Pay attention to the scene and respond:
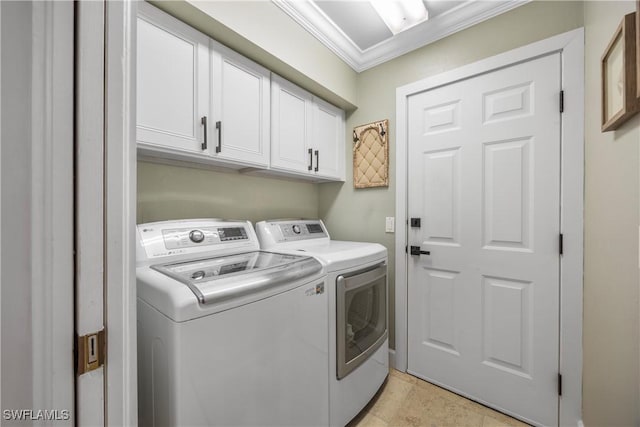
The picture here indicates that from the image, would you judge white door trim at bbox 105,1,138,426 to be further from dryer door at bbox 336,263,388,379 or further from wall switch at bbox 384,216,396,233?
wall switch at bbox 384,216,396,233

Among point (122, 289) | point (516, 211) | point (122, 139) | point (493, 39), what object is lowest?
point (122, 289)

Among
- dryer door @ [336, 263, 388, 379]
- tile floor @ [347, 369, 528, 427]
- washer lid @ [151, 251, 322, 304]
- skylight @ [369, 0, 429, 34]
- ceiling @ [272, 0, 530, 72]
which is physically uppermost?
ceiling @ [272, 0, 530, 72]

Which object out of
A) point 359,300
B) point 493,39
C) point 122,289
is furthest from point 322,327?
point 493,39

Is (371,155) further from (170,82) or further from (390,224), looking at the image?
(170,82)

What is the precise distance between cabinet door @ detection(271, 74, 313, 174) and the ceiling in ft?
1.36

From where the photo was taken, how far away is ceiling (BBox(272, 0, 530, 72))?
164cm

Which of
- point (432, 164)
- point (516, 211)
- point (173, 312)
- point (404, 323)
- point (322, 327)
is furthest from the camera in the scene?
point (404, 323)

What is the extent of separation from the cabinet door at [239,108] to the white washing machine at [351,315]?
523 millimetres

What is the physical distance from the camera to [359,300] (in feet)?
5.22

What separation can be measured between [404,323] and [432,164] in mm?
1198

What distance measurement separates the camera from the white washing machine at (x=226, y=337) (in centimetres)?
81

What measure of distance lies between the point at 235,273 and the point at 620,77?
61.4 inches

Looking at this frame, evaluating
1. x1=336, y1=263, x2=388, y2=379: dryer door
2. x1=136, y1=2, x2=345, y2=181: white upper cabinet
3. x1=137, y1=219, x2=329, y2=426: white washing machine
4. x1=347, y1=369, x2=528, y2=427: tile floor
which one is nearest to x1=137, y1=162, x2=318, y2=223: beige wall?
x1=136, y1=2, x2=345, y2=181: white upper cabinet

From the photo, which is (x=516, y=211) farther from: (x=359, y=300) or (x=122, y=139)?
(x=122, y=139)
